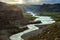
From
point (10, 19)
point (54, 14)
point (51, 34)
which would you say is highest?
point (10, 19)

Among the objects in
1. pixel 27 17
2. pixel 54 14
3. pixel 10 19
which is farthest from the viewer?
pixel 10 19

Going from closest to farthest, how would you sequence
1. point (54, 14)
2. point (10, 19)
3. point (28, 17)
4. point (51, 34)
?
point (51, 34) → point (54, 14) → point (28, 17) → point (10, 19)

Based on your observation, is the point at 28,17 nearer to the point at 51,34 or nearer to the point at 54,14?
the point at 54,14

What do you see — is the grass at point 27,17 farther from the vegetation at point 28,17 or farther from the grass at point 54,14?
the grass at point 54,14

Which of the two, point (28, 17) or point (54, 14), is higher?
point (28, 17)

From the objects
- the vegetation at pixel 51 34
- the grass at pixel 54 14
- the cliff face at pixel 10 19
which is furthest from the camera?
the cliff face at pixel 10 19

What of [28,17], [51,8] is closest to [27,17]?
[28,17]

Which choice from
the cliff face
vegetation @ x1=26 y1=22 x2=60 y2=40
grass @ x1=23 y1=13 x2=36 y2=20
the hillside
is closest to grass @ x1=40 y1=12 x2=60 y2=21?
the hillside

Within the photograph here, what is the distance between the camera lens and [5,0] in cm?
951

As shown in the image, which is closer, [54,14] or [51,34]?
[51,34]

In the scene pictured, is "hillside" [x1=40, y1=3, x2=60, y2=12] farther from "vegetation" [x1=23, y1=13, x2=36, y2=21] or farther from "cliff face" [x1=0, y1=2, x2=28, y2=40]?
"cliff face" [x1=0, y1=2, x2=28, y2=40]

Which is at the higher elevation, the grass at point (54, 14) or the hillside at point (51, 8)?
the hillside at point (51, 8)

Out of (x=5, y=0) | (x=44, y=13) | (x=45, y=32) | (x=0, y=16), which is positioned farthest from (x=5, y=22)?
(x=45, y=32)

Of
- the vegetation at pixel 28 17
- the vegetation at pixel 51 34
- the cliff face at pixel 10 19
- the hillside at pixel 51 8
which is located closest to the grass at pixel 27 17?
the vegetation at pixel 28 17
